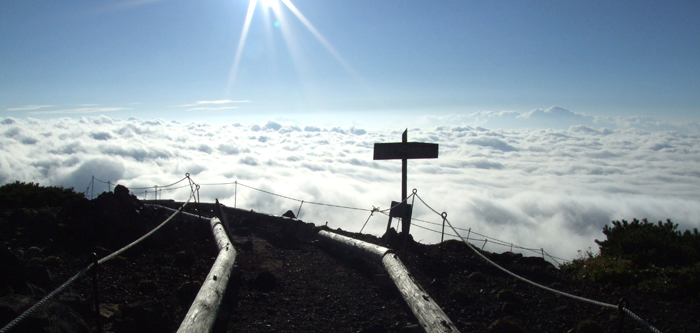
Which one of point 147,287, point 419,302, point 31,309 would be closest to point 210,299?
point 147,287

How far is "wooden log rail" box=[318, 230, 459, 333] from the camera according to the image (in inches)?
169

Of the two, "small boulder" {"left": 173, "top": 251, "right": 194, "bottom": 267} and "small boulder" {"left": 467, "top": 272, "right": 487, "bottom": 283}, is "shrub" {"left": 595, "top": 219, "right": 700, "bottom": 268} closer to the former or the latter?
"small boulder" {"left": 467, "top": 272, "right": 487, "bottom": 283}

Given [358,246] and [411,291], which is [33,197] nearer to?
[358,246]

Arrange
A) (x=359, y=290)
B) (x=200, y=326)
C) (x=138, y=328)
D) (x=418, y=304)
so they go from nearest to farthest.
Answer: (x=200, y=326) < (x=138, y=328) < (x=418, y=304) < (x=359, y=290)

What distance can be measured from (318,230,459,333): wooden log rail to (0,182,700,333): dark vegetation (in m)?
0.28

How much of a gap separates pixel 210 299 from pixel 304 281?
2820 millimetres

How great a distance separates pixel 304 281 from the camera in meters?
7.29

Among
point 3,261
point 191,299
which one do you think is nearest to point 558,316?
point 191,299

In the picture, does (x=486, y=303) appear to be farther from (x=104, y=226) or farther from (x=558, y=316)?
(x=104, y=226)

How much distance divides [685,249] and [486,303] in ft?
20.5

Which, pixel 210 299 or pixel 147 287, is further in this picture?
pixel 147 287

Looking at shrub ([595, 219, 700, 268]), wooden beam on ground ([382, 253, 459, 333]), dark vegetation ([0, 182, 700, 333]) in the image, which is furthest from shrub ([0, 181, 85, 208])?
shrub ([595, 219, 700, 268])

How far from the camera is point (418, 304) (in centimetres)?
492

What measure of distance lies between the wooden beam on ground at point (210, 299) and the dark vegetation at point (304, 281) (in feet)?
1.15
